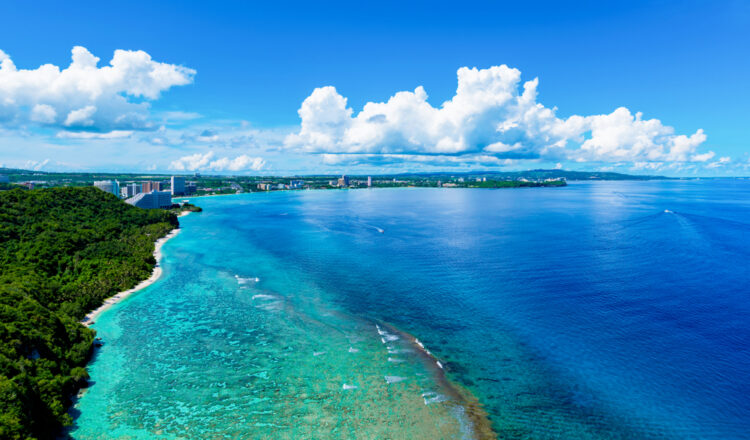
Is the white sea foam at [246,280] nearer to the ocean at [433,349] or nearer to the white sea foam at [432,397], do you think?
the ocean at [433,349]

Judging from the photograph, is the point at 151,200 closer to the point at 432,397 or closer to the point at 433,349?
the point at 433,349

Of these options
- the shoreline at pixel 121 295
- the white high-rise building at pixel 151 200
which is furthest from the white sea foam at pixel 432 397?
the white high-rise building at pixel 151 200

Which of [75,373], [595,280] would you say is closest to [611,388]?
[595,280]

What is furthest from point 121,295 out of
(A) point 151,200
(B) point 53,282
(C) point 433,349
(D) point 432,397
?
(A) point 151,200

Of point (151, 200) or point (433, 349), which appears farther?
point (151, 200)

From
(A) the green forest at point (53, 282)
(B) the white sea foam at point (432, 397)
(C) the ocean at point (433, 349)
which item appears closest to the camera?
(A) the green forest at point (53, 282)

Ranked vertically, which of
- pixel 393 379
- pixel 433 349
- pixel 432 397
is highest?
pixel 433 349

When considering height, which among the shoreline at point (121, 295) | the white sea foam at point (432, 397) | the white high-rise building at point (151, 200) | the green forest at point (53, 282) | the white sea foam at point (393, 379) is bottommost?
the white sea foam at point (432, 397)
